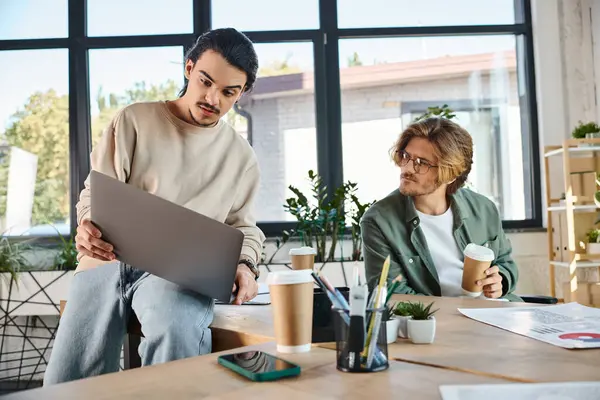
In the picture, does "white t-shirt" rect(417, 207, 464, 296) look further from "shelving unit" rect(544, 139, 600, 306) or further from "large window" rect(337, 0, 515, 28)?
"large window" rect(337, 0, 515, 28)

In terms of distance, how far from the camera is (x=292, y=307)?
1.00m

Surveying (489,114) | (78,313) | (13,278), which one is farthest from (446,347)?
(489,114)

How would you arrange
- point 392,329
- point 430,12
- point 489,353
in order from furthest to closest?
point 430,12 → point 392,329 → point 489,353

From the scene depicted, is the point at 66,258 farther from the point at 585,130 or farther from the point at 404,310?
the point at 585,130

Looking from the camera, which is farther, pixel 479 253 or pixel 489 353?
pixel 479 253

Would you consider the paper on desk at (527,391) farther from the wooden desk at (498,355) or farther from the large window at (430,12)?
the large window at (430,12)

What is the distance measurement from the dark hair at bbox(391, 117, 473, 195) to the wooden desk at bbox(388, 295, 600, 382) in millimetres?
1008

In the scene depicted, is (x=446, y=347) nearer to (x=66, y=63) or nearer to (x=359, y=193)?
(x=359, y=193)

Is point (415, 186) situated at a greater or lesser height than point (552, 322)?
greater

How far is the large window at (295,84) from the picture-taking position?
4.32 meters

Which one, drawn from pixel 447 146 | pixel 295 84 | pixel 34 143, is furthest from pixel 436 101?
pixel 34 143

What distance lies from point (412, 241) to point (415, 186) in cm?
21


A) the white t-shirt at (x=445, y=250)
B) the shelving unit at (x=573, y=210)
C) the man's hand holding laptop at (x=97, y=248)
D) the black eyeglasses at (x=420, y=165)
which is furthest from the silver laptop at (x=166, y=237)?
the shelving unit at (x=573, y=210)

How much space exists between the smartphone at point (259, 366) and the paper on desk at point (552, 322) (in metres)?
0.48
